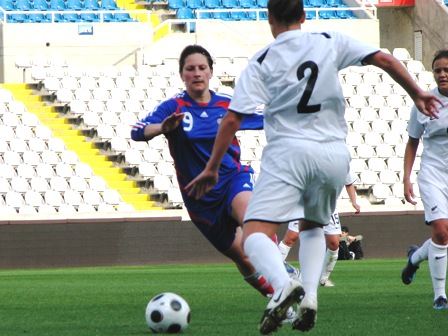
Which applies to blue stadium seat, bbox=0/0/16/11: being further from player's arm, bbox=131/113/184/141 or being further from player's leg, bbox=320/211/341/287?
player's arm, bbox=131/113/184/141

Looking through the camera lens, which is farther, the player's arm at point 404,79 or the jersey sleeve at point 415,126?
the jersey sleeve at point 415,126

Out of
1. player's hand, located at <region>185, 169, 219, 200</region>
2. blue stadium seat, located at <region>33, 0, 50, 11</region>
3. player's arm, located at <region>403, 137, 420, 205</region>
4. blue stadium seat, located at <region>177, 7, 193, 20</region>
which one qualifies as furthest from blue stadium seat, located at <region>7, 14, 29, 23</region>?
player's hand, located at <region>185, 169, 219, 200</region>

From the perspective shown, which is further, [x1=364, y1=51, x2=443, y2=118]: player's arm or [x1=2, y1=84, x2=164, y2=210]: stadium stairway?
[x1=2, y1=84, x2=164, y2=210]: stadium stairway

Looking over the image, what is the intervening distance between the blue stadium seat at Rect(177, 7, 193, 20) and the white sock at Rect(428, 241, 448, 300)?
852 inches

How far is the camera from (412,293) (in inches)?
443

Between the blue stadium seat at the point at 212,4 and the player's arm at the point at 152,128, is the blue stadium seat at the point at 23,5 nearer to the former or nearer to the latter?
the blue stadium seat at the point at 212,4

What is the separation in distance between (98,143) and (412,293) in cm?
1550

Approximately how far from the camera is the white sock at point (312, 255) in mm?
6508

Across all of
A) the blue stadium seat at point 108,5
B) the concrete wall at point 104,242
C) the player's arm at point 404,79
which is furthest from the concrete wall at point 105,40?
the player's arm at point 404,79

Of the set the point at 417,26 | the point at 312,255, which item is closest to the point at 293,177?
the point at 312,255

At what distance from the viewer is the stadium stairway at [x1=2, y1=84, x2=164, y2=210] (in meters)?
24.4

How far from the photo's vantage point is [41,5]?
97.1 feet

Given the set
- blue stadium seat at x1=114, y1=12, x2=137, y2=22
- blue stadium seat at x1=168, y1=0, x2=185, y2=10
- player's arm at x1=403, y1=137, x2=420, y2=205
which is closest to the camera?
player's arm at x1=403, y1=137, x2=420, y2=205

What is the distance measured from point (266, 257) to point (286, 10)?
1340 millimetres
